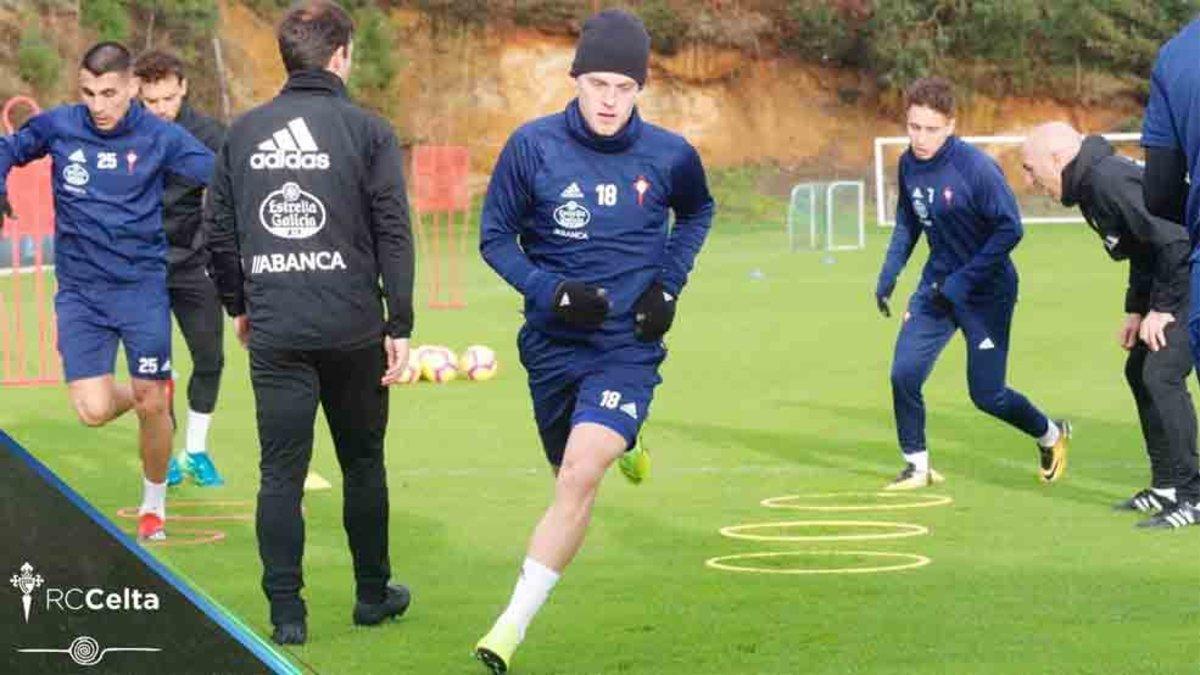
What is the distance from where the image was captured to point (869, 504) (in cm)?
1195

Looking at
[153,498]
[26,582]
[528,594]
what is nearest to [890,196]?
[153,498]

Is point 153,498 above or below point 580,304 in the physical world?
below

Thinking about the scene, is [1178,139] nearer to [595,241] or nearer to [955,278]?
[595,241]

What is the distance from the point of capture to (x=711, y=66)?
198 feet

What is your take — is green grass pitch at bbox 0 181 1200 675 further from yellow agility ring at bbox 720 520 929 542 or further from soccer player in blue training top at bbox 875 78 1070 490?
soccer player in blue training top at bbox 875 78 1070 490

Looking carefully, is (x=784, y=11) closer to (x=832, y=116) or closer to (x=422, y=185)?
(x=832, y=116)

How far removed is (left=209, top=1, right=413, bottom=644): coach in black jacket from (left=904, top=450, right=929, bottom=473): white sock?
4755 millimetres

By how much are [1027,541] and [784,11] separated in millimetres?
52245

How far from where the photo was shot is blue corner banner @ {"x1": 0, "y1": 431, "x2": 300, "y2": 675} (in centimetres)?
569

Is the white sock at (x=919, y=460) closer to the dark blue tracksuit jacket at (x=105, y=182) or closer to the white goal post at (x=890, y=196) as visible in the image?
the dark blue tracksuit jacket at (x=105, y=182)

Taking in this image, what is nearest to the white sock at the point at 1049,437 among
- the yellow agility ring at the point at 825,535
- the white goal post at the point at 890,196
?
the yellow agility ring at the point at 825,535

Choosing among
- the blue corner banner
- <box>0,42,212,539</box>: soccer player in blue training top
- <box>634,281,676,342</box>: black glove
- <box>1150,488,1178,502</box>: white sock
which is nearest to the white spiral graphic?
the blue corner banner

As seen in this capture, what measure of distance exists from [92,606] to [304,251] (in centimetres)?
267

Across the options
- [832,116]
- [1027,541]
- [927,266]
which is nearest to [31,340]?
[927,266]
